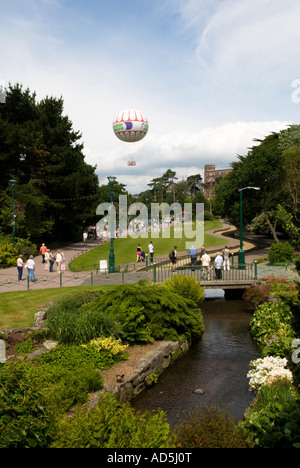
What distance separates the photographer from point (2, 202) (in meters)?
34.1

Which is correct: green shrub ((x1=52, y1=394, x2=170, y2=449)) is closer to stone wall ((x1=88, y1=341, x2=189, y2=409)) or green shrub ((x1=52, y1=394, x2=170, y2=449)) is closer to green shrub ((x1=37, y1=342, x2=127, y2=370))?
stone wall ((x1=88, y1=341, x2=189, y2=409))

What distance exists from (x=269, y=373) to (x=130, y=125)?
66.3 feet

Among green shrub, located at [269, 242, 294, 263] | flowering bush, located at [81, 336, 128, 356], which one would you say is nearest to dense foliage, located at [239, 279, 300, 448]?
flowering bush, located at [81, 336, 128, 356]

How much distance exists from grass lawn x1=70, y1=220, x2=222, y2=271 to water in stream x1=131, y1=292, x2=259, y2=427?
1427 cm

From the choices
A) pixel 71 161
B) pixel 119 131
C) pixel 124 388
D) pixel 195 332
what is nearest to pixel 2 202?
pixel 71 161

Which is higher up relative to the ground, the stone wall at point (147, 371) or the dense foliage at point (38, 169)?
the dense foliage at point (38, 169)

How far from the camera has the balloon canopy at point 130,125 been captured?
25.0m

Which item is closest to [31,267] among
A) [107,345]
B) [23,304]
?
[23,304]

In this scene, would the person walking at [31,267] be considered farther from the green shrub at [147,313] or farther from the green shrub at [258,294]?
the green shrub at [258,294]

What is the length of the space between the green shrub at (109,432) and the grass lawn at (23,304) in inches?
327

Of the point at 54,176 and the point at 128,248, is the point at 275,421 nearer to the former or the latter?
the point at 128,248

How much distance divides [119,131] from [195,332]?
16998 millimetres

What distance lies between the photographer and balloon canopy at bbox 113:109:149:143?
2499 centimetres

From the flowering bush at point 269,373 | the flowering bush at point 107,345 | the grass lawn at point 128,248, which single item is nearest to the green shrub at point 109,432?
the flowering bush at point 269,373
